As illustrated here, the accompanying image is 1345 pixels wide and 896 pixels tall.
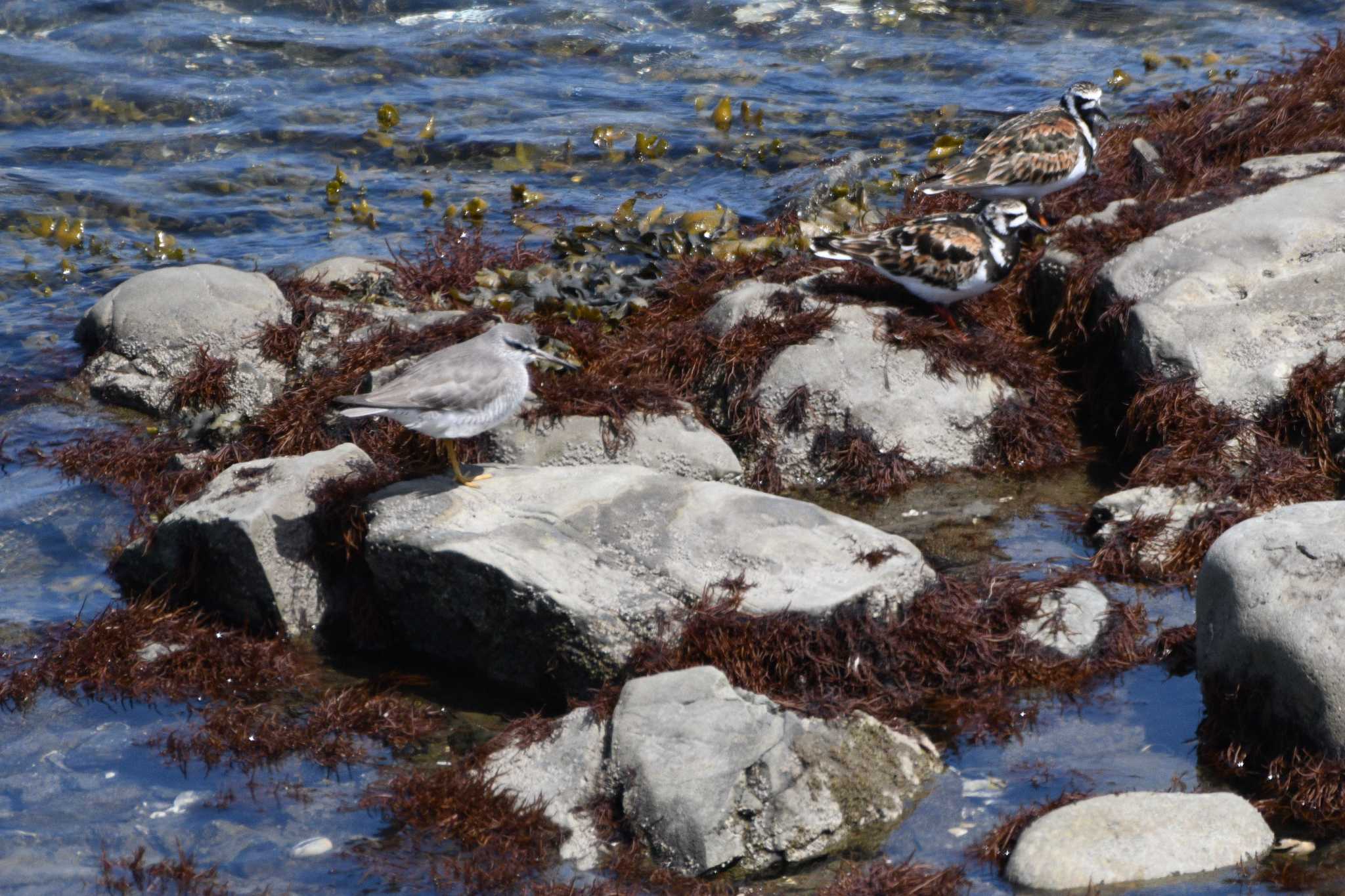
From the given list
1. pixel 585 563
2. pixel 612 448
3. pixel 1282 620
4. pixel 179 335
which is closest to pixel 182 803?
pixel 585 563

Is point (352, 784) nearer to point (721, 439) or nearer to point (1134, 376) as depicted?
point (721, 439)

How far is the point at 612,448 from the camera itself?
8.19 metres

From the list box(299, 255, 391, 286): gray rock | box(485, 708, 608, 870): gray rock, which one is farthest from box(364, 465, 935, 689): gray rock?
box(299, 255, 391, 286): gray rock

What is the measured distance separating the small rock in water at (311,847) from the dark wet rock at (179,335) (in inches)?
179

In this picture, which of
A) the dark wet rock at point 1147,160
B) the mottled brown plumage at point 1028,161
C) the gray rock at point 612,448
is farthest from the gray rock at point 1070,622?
the dark wet rock at point 1147,160

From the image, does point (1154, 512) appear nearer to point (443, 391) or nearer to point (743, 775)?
point (743, 775)

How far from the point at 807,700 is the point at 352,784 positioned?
1.99m

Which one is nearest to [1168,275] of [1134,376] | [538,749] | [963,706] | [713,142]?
[1134,376]

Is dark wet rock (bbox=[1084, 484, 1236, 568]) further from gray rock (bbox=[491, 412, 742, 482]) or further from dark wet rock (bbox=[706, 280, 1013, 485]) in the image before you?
gray rock (bbox=[491, 412, 742, 482])

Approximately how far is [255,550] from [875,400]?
389 cm

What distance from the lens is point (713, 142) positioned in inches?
587

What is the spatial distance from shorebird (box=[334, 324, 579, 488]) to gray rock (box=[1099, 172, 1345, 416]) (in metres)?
4.00

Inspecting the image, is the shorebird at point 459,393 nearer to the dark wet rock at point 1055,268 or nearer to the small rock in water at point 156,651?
the small rock in water at point 156,651

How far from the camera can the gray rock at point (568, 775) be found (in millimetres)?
5457
